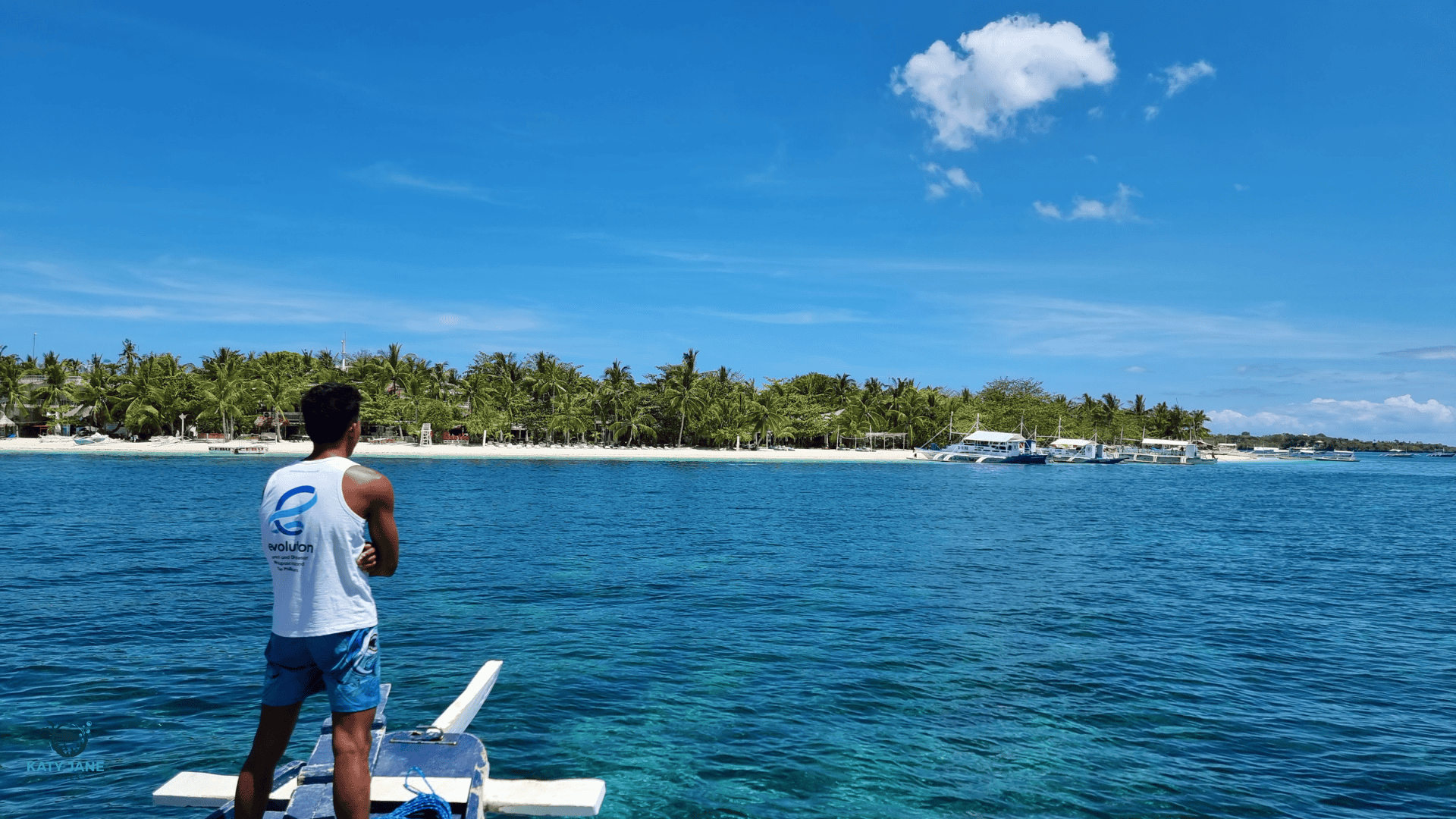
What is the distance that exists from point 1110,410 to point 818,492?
118916 mm

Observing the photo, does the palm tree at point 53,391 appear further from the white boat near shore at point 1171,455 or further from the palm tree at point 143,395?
the white boat near shore at point 1171,455

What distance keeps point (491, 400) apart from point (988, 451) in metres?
66.5

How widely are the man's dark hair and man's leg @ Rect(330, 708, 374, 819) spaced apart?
1544 millimetres

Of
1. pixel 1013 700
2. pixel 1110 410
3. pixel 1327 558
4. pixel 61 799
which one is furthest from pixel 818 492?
pixel 1110 410

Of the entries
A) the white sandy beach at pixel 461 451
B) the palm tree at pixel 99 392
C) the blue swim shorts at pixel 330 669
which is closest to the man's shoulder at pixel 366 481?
the blue swim shorts at pixel 330 669

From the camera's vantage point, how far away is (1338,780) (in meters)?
8.78

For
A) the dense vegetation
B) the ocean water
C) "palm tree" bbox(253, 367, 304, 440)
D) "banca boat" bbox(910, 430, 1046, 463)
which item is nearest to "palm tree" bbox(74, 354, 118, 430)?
the dense vegetation

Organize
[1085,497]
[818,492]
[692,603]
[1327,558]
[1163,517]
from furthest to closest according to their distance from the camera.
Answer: [1085,497], [818,492], [1163,517], [1327,558], [692,603]

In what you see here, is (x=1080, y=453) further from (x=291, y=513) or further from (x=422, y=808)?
(x=291, y=513)

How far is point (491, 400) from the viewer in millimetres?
95812

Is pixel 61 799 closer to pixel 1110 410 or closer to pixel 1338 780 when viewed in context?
pixel 1338 780

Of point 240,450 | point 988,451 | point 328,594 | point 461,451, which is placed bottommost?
point 240,450

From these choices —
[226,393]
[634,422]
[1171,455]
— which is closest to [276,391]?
[226,393]

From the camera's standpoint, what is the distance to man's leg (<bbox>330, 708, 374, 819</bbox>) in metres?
4.36
